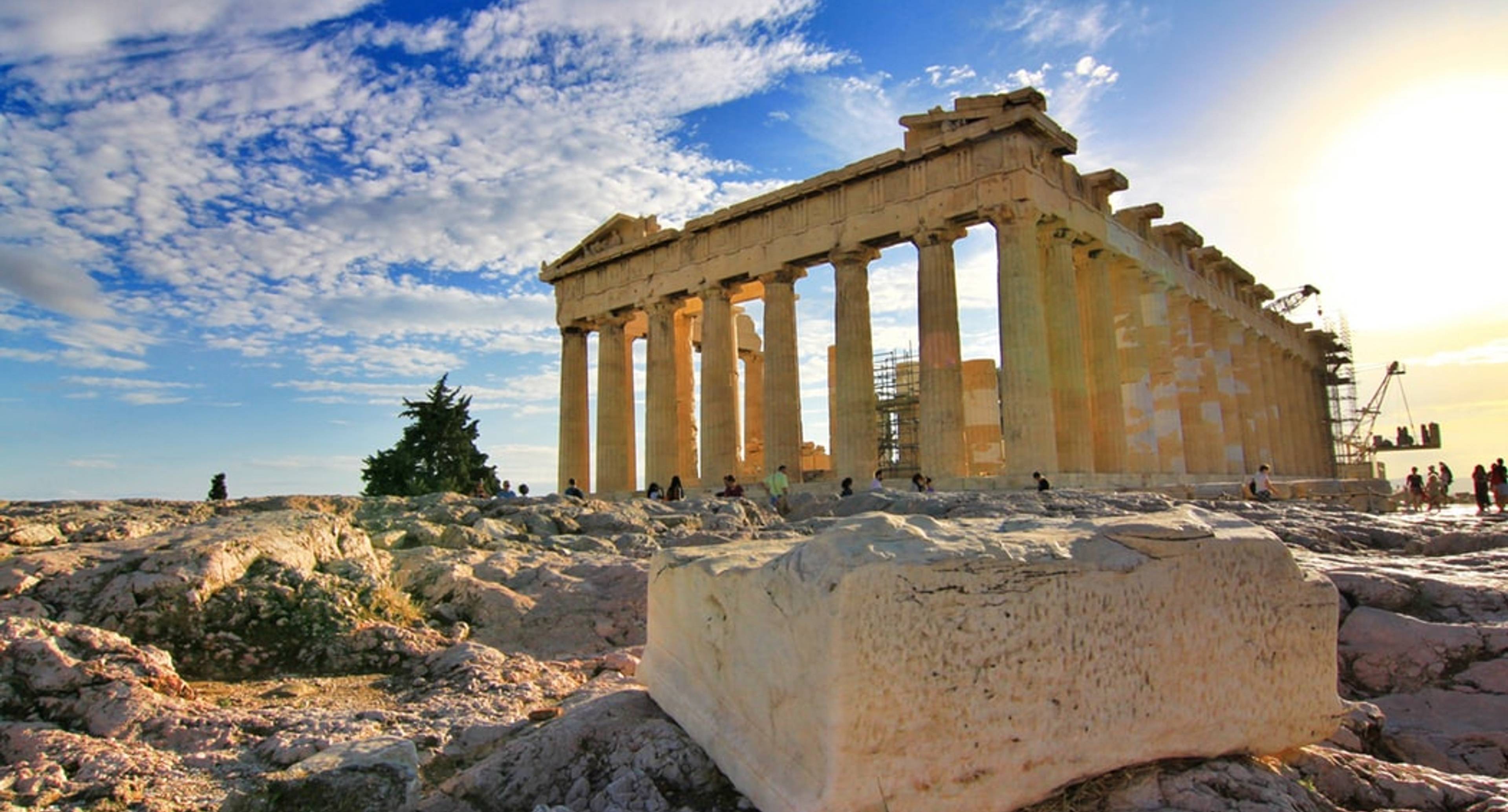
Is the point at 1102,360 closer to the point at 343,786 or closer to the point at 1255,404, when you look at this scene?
the point at 1255,404

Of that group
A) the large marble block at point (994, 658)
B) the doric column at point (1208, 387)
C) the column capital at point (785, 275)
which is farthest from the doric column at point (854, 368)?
the large marble block at point (994, 658)

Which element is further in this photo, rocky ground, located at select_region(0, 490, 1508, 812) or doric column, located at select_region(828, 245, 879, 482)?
doric column, located at select_region(828, 245, 879, 482)

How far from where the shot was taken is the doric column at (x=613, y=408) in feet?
96.7

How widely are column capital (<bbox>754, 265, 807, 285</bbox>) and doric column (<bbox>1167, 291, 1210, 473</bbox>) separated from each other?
10.6 m

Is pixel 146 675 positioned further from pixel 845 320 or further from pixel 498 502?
pixel 845 320

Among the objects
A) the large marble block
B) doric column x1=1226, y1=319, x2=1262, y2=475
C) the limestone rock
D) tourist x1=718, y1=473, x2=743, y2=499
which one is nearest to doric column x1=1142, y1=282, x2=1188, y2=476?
doric column x1=1226, y1=319, x2=1262, y2=475

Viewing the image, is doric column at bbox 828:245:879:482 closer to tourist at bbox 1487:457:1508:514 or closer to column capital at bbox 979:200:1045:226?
column capital at bbox 979:200:1045:226

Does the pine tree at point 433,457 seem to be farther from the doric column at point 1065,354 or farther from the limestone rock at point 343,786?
the limestone rock at point 343,786

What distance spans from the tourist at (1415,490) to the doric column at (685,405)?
19770 mm

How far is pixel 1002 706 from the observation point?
2.91 metres

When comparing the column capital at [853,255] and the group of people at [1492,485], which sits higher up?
the column capital at [853,255]

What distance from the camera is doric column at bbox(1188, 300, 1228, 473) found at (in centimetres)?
2600

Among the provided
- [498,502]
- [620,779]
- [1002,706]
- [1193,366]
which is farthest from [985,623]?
[1193,366]

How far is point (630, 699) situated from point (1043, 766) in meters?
1.78
